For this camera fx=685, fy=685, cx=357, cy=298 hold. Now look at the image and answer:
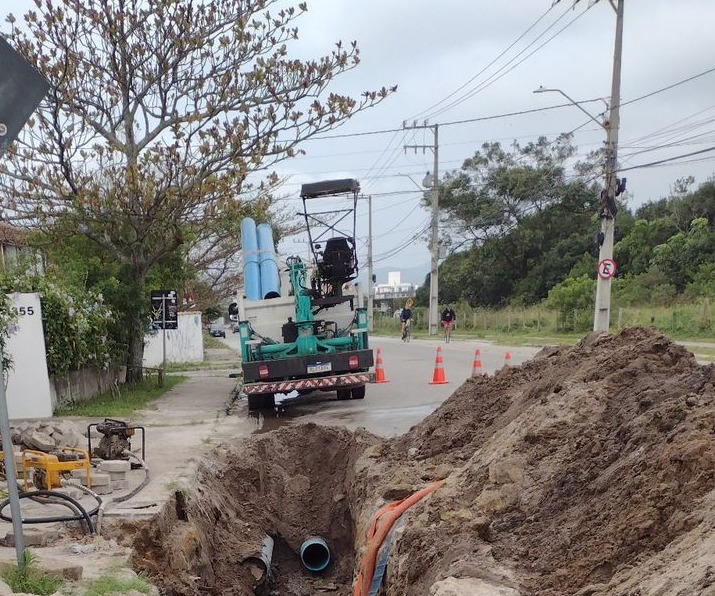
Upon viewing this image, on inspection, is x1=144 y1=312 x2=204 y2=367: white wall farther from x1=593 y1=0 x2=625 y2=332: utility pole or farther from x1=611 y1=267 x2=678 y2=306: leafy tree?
x1=611 y1=267 x2=678 y2=306: leafy tree

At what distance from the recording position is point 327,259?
1344cm

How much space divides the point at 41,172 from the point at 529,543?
13.2 metres

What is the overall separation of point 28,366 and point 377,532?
9205 millimetres

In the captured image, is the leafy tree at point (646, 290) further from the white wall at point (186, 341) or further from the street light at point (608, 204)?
the white wall at point (186, 341)

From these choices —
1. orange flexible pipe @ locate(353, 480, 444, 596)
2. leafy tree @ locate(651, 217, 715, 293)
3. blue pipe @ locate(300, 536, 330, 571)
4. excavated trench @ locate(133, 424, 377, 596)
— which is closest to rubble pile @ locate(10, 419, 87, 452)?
excavated trench @ locate(133, 424, 377, 596)

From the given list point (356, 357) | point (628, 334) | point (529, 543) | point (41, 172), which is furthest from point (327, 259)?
point (529, 543)

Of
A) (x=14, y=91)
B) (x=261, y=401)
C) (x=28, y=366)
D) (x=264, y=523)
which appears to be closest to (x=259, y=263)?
(x=261, y=401)

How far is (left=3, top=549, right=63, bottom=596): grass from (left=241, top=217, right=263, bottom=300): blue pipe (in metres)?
9.13

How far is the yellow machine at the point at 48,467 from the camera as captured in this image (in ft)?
21.1

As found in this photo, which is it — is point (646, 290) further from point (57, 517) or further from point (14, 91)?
point (14, 91)

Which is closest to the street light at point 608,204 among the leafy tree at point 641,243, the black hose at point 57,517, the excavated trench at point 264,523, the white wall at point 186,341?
the excavated trench at point 264,523

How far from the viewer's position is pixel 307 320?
42.0 feet

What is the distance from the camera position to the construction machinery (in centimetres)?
1258

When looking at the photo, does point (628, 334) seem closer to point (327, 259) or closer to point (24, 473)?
point (24, 473)
